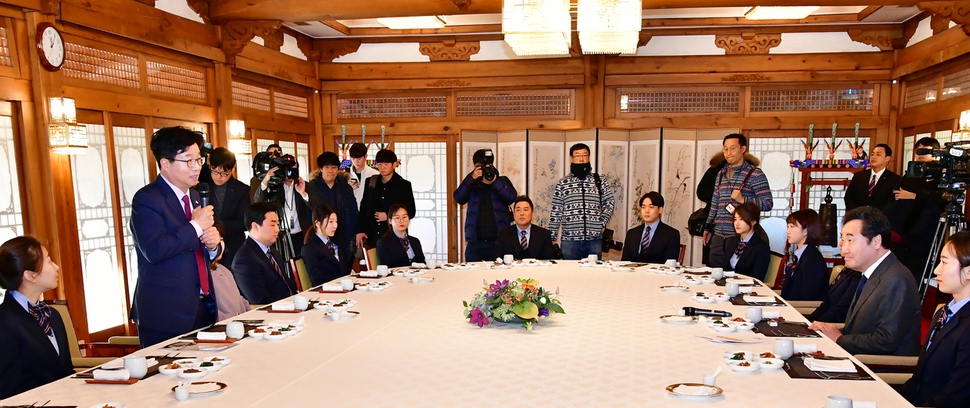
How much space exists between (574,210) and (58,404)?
3.83m

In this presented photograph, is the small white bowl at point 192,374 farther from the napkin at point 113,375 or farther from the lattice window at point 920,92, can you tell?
the lattice window at point 920,92

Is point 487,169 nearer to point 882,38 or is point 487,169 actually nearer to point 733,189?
point 733,189

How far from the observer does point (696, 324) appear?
2426 millimetres

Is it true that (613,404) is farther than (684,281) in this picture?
No

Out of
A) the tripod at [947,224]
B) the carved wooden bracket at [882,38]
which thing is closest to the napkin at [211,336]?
the tripod at [947,224]

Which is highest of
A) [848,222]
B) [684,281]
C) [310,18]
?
[310,18]

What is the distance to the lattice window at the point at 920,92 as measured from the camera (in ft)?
19.2

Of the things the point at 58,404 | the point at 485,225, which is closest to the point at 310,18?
the point at 485,225

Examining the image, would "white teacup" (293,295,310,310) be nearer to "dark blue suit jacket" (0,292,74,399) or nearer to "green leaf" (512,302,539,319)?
"dark blue suit jacket" (0,292,74,399)

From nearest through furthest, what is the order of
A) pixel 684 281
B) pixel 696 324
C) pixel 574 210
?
pixel 696 324 → pixel 684 281 → pixel 574 210

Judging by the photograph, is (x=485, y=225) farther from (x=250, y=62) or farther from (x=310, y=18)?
(x=250, y=62)

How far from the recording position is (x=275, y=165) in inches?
168

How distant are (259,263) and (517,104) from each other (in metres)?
4.48

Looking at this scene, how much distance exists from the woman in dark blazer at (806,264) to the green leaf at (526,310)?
1.83 meters
